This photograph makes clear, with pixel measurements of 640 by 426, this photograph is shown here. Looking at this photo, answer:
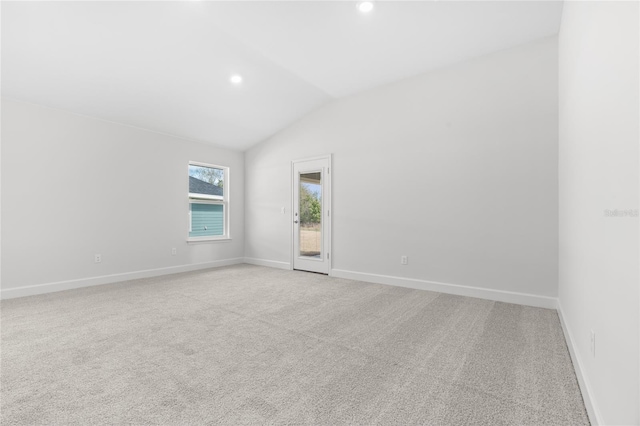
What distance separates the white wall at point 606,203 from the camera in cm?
105

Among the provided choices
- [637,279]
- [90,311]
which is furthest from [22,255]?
[637,279]

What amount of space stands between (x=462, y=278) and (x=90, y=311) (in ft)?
14.0

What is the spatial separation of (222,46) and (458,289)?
4073 mm

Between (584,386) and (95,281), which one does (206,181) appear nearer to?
(95,281)

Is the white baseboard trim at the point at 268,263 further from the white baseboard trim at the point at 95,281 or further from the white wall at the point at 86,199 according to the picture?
the white wall at the point at 86,199

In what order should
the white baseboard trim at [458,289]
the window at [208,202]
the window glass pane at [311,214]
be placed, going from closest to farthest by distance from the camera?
1. the white baseboard trim at [458,289]
2. the window glass pane at [311,214]
3. the window at [208,202]

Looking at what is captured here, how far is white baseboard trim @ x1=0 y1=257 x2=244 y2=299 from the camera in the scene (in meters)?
3.68

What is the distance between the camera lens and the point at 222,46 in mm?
3385

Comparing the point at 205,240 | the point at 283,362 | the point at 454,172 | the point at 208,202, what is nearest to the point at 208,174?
Answer: the point at 208,202

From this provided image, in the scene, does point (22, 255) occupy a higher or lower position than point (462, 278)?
higher

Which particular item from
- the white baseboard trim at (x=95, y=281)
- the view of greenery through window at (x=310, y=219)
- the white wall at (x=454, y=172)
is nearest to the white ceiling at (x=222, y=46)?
the white wall at (x=454, y=172)

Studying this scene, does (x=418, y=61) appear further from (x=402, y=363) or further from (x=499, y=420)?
(x=499, y=420)

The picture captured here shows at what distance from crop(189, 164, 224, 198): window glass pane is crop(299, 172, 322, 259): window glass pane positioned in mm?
1761

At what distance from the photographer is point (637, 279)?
993 mm
